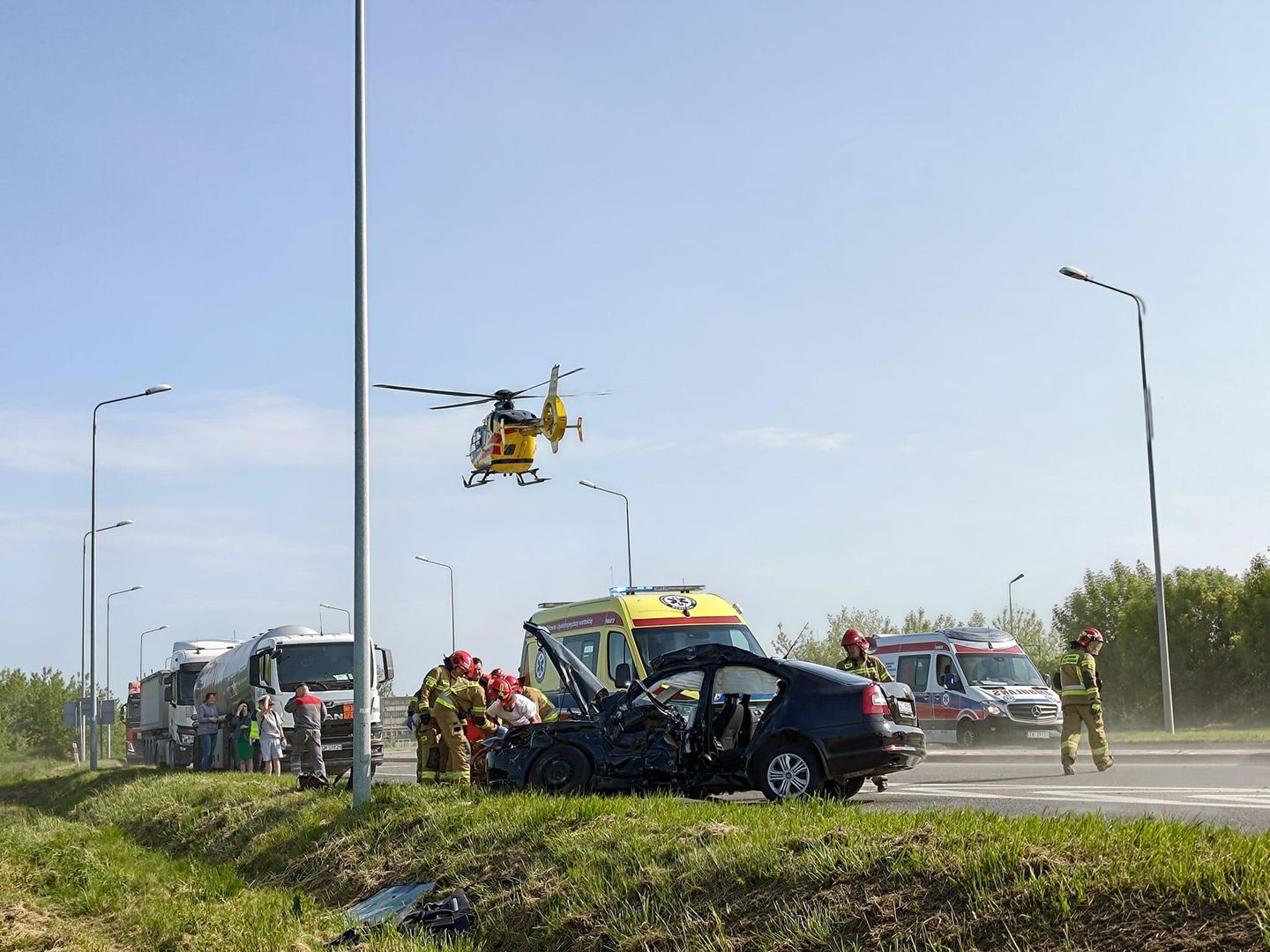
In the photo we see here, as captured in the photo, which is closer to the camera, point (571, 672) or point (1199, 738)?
point (571, 672)

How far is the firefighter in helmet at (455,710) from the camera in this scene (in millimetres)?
16312

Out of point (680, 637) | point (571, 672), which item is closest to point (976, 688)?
point (680, 637)

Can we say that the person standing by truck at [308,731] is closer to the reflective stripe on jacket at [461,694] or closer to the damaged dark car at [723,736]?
the reflective stripe on jacket at [461,694]

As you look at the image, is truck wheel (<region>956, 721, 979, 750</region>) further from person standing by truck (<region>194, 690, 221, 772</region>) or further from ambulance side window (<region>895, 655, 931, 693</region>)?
person standing by truck (<region>194, 690, 221, 772</region>)

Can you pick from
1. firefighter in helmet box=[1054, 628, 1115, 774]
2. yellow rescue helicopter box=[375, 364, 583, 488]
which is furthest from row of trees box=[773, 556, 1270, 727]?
firefighter in helmet box=[1054, 628, 1115, 774]

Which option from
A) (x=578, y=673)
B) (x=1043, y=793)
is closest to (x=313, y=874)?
(x=578, y=673)

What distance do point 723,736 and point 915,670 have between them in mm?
16152

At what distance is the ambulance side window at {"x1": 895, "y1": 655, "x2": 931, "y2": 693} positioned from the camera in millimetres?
28547

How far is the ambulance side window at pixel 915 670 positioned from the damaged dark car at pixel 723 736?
14.2 m

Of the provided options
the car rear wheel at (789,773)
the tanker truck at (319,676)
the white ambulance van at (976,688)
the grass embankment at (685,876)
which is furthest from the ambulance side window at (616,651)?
the white ambulance van at (976,688)

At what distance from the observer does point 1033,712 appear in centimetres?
2666

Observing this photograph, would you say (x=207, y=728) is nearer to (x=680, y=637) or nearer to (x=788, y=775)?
(x=680, y=637)

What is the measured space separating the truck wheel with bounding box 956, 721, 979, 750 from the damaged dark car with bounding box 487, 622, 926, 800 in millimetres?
12987

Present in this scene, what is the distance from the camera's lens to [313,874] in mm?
13148
